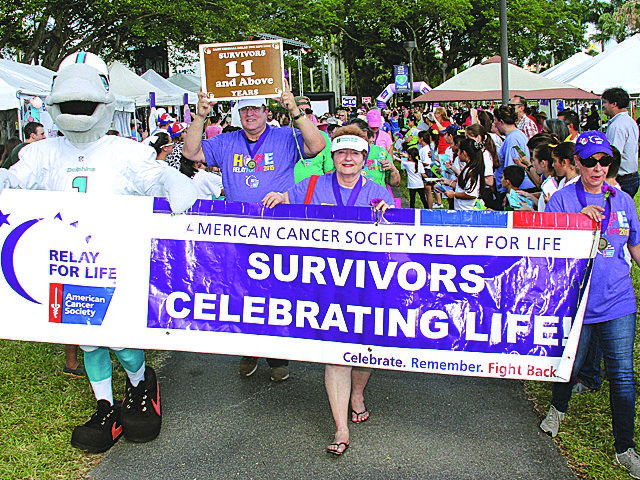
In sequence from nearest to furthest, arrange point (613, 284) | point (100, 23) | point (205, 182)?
point (613, 284) < point (205, 182) < point (100, 23)

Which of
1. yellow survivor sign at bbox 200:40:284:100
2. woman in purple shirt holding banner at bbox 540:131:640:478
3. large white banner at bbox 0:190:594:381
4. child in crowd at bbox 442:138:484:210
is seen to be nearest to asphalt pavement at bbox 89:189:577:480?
woman in purple shirt holding banner at bbox 540:131:640:478

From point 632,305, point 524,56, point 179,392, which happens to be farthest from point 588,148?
point 524,56

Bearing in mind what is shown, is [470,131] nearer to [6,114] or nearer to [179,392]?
[179,392]

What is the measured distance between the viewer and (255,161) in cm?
526

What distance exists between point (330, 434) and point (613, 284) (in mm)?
1925

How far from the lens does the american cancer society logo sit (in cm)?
430

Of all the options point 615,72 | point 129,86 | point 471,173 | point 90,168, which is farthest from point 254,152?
point 129,86

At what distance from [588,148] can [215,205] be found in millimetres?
2195

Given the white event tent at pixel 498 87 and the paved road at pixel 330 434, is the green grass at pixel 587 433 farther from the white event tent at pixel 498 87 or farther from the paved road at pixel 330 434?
the white event tent at pixel 498 87

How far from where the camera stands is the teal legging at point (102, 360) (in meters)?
4.44

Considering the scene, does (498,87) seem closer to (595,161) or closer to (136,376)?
(595,161)

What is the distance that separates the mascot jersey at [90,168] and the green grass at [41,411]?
62.8 inches

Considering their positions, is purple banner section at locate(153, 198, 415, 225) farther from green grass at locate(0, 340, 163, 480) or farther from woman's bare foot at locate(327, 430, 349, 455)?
green grass at locate(0, 340, 163, 480)

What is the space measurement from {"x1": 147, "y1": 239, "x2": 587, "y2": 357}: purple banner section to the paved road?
2.18 feet
